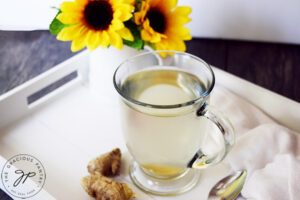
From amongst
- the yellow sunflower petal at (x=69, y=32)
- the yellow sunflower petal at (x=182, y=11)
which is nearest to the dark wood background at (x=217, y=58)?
the yellow sunflower petal at (x=69, y=32)

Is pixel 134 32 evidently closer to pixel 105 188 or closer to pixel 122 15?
pixel 122 15

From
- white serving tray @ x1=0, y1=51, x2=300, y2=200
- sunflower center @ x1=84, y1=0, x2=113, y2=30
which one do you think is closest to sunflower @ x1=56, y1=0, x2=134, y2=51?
sunflower center @ x1=84, y1=0, x2=113, y2=30

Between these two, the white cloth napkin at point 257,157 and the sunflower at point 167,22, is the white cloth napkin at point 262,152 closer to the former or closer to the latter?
the white cloth napkin at point 257,157

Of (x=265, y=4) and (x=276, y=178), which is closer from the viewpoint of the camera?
(x=276, y=178)

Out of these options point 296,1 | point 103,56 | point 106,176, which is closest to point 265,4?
point 296,1

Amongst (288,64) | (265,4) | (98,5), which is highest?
(98,5)

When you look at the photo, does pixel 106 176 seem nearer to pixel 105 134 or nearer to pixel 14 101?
pixel 105 134

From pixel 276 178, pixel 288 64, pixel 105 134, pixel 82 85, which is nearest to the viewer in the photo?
pixel 276 178
